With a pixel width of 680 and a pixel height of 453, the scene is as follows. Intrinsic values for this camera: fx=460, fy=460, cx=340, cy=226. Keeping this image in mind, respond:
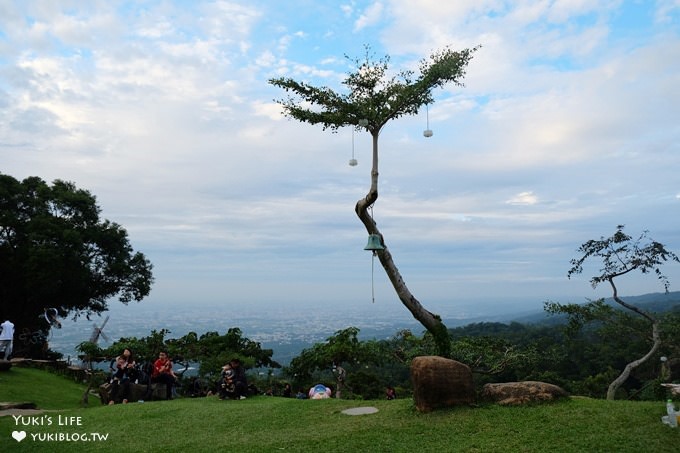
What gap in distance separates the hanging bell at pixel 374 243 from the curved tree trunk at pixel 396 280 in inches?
4.6

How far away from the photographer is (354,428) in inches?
295

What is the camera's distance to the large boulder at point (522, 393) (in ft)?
25.4

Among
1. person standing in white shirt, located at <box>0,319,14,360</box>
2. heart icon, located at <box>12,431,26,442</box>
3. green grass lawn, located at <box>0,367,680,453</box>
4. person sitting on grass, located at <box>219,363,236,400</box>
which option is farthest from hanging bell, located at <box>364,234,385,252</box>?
person standing in white shirt, located at <box>0,319,14,360</box>

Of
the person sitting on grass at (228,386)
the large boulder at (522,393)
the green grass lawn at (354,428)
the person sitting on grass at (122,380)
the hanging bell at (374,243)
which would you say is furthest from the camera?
the person sitting on grass at (122,380)

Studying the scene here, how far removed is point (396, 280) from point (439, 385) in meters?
2.24

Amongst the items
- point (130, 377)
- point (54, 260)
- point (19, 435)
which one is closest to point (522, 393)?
point (19, 435)

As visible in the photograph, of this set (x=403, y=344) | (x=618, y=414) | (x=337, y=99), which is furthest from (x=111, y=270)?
(x=618, y=414)

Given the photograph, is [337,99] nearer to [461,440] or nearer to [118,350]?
[461,440]

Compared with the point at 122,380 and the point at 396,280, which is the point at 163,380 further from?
the point at 396,280

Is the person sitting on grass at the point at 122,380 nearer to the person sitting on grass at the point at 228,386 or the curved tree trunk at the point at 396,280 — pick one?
the person sitting on grass at the point at 228,386

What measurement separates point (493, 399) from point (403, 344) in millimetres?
6128

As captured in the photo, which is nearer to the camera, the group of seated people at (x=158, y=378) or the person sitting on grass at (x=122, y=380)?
the group of seated people at (x=158, y=378)

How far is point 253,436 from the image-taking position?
7.66 meters

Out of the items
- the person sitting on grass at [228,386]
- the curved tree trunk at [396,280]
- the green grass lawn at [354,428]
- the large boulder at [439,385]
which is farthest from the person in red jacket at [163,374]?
the large boulder at [439,385]
